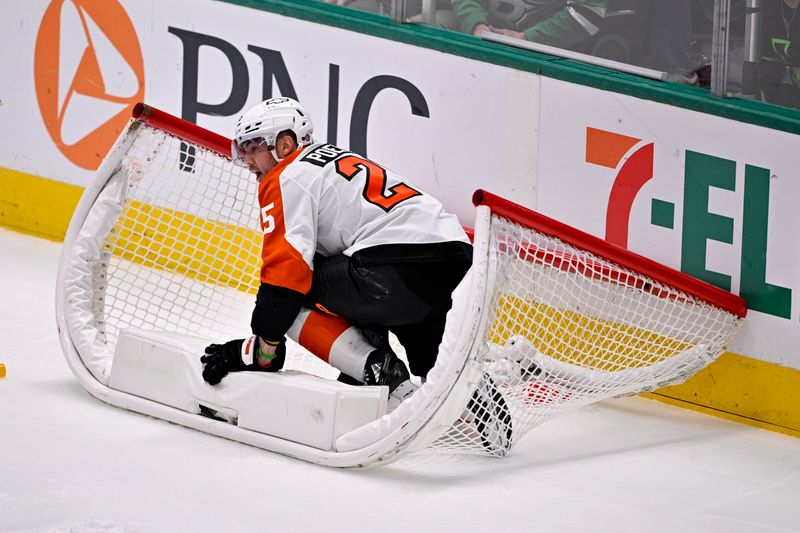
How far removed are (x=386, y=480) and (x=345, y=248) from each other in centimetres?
64

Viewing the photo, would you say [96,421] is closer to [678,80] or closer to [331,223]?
[331,223]

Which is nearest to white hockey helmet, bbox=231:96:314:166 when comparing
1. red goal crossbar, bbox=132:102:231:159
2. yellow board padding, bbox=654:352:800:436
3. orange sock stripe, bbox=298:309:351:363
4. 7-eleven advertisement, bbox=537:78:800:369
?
red goal crossbar, bbox=132:102:231:159

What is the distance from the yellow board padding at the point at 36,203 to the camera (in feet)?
18.4

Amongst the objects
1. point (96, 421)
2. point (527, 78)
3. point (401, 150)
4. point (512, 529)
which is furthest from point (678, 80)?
point (96, 421)

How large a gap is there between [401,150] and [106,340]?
49.0 inches

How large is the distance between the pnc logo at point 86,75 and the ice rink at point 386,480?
161 cm

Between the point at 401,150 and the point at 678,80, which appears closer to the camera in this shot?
the point at 678,80

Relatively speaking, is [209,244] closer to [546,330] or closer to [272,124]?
[272,124]

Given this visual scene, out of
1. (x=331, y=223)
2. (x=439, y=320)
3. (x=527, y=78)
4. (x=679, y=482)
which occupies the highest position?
(x=527, y=78)

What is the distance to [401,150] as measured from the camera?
4812 mm

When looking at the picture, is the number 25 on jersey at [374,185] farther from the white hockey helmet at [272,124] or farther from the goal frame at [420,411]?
the goal frame at [420,411]

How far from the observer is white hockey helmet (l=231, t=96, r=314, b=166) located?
12.3 feet

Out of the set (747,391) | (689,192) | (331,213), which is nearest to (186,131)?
(331,213)

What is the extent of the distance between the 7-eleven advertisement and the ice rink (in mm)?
394
